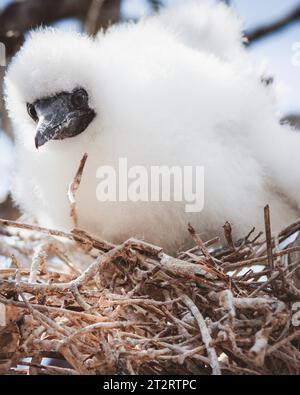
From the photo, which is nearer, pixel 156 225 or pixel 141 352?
pixel 141 352

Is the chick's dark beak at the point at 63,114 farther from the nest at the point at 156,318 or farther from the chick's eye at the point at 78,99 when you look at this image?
the nest at the point at 156,318

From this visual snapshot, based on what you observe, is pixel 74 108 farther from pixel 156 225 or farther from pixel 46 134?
pixel 156 225

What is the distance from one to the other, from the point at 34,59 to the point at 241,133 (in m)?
0.91

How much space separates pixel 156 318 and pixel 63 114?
38.2 inches

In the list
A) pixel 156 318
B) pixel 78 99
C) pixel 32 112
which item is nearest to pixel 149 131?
pixel 78 99

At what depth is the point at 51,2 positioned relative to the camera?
157 inches

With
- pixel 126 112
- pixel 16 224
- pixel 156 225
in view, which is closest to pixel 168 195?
pixel 156 225

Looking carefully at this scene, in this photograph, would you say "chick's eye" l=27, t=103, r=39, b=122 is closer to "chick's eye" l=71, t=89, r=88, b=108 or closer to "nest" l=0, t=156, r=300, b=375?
"chick's eye" l=71, t=89, r=88, b=108

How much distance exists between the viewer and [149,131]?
2732 mm

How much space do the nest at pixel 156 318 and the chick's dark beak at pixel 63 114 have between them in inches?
15.7

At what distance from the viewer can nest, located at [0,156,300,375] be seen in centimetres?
206

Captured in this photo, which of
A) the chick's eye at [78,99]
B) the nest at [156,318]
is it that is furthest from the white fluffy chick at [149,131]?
the nest at [156,318]

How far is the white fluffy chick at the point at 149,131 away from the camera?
274 centimetres

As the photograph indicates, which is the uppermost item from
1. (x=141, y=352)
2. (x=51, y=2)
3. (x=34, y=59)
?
(x=51, y=2)
